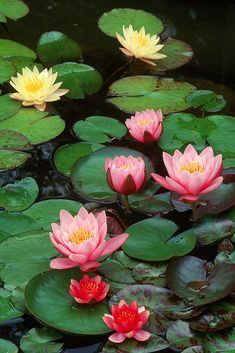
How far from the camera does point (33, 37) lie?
10.6ft

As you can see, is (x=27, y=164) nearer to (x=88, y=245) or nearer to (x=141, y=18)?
(x=88, y=245)

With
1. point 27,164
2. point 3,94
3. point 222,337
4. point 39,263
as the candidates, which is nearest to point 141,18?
point 3,94

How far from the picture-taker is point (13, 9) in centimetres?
332

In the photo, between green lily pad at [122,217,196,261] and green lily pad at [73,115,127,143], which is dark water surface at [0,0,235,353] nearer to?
green lily pad at [73,115,127,143]

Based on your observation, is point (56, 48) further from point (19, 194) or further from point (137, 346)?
point (137, 346)

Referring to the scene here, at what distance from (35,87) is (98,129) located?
30cm

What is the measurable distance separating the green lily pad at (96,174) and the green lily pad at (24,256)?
0.25 m

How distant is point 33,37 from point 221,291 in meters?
1.88

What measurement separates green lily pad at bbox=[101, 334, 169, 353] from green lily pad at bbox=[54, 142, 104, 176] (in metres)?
0.75

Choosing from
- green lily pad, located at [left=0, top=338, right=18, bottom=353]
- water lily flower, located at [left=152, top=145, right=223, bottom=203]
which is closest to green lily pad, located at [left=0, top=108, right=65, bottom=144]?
water lily flower, located at [left=152, top=145, right=223, bottom=203]

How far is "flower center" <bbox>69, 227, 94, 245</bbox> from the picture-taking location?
1798 mm

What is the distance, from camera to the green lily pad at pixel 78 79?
277cm

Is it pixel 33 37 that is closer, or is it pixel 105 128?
pixel 105 128

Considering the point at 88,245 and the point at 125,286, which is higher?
the point at 88,245
